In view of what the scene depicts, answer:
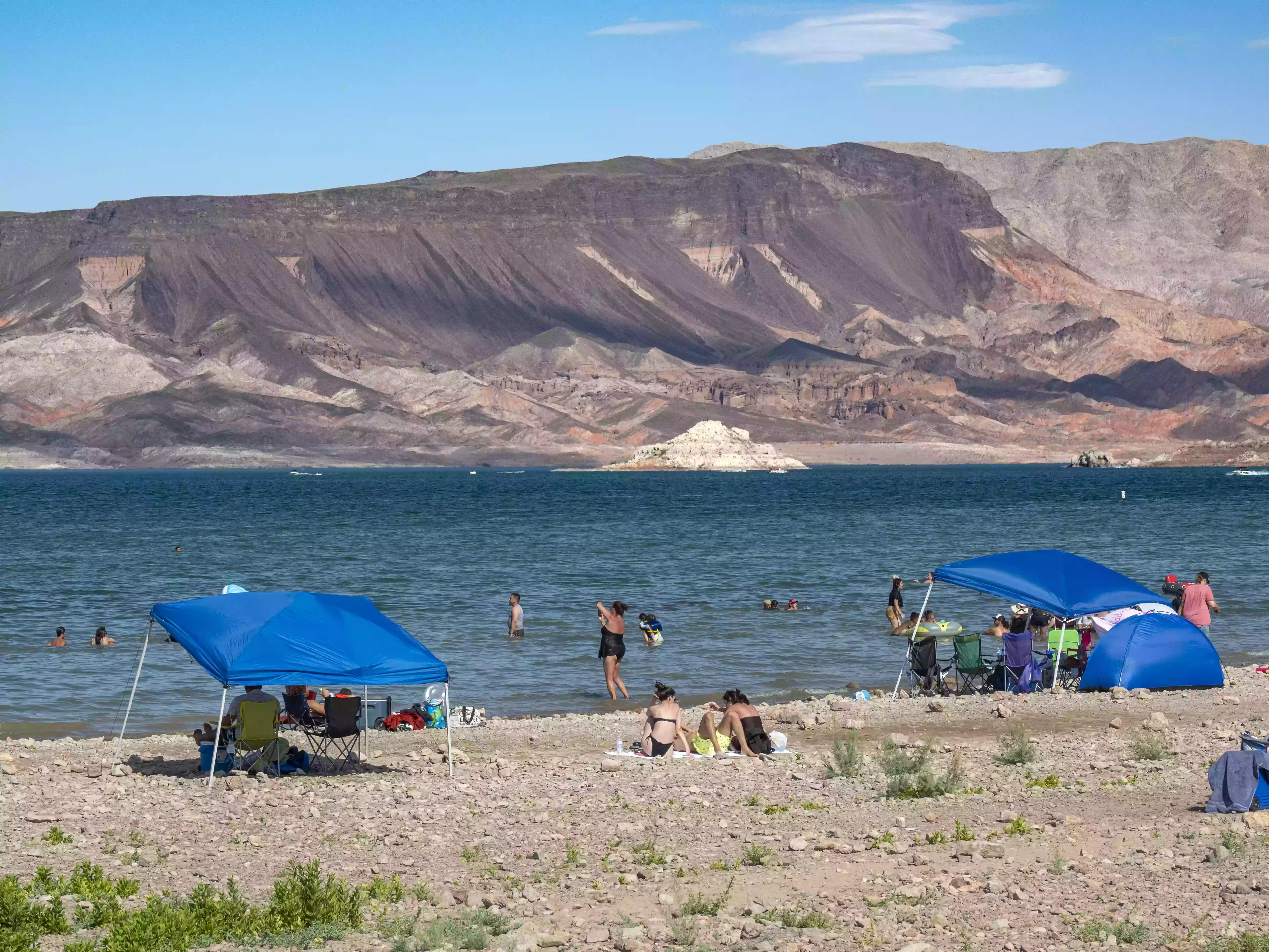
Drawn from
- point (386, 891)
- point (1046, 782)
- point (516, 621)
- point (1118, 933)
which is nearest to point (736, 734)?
point (1046, 782)

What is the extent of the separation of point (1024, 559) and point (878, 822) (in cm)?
976

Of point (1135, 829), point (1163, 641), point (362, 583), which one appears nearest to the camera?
point (1135, 829)

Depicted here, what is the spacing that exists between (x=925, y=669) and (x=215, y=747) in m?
11.3

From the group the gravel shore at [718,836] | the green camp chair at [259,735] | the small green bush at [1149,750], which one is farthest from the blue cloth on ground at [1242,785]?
the green camp chair at [259,735]

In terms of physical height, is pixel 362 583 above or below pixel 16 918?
below

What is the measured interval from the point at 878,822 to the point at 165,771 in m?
7.79

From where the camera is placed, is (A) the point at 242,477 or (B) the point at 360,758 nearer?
(B) the point at 360,758

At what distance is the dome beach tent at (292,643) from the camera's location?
1605cm

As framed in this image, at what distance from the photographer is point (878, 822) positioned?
13836mm

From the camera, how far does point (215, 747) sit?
16.0 metres

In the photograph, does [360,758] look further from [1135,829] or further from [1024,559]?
[1024,559]

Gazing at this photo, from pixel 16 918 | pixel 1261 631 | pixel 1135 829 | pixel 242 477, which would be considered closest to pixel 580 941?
pixel 16 918

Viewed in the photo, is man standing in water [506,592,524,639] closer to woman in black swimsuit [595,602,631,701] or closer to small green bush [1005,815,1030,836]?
woman in black swimsuit [595,602,631,701]

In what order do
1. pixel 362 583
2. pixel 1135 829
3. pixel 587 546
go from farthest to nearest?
1. pixel 587 546
2. pixel 362 583
3. pixel 1135 829
